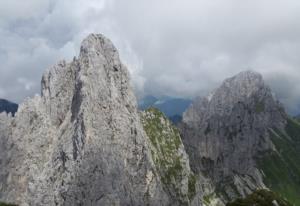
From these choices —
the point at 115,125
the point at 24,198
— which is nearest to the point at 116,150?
the point at 115,125

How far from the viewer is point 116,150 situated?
642 feet

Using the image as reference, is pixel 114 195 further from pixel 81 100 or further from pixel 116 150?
pixel 81 100

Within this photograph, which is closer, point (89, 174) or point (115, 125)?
point (89, 174)

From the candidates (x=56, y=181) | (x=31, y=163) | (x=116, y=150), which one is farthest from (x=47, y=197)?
(x=116, y=150)

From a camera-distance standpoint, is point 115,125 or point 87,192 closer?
point 87,192

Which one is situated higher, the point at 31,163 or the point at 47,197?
the point at 31,163

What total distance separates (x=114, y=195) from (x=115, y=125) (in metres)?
28.4

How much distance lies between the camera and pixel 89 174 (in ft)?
614

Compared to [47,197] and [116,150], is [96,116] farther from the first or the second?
[47,197]

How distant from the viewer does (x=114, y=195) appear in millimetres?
188250

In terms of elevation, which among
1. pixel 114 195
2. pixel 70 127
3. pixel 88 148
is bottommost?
pixel 114 195

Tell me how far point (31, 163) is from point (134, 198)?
43680 millimetres

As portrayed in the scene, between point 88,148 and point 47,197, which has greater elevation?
point 88,148

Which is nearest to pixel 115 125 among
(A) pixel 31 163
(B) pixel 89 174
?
(B) pixel 89 174
